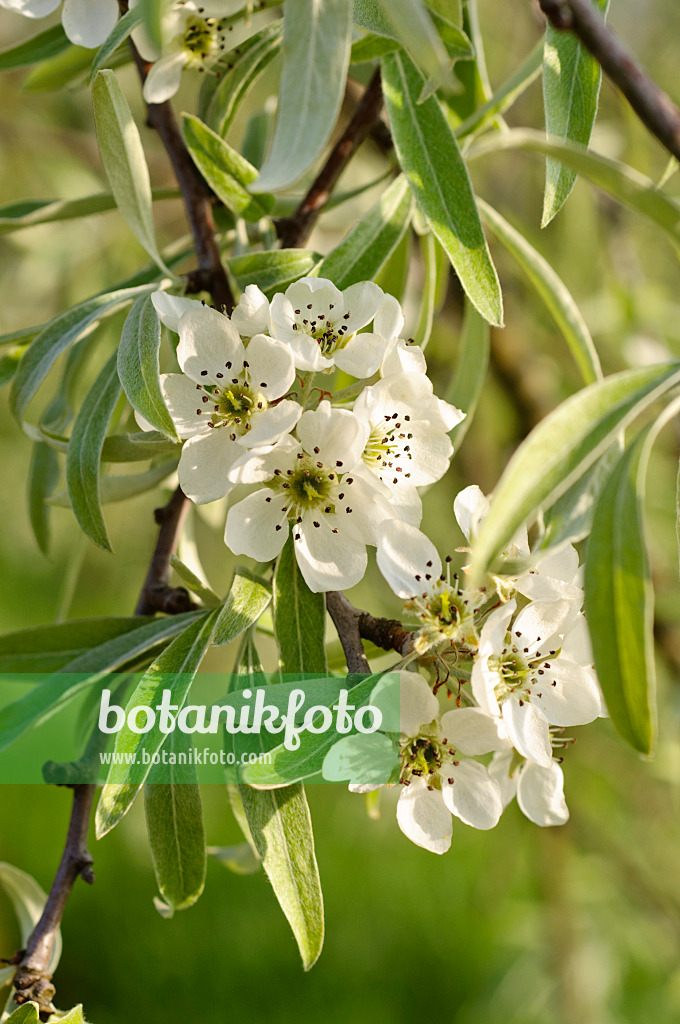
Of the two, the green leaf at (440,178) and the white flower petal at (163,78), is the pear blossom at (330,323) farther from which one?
the white flower petal at (163,78)

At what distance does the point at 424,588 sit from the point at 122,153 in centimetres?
42

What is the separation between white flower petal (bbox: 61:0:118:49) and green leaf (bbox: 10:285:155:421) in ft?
0.73

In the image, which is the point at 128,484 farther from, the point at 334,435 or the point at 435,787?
the point at 435,787

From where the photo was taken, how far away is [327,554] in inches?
23.9

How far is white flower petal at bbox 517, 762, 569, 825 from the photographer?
24.8 inches

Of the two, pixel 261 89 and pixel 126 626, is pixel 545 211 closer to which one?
pixel 126 626

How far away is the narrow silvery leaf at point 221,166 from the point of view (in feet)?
2.24

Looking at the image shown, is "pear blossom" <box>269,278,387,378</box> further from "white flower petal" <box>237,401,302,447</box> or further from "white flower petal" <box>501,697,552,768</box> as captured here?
"white flower petal" <box>501,697,552,768</box>

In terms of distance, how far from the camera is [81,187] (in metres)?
1.79

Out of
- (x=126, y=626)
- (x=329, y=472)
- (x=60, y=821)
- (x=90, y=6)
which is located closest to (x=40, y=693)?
(x=126, y=626)

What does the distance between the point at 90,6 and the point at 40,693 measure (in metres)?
0.60

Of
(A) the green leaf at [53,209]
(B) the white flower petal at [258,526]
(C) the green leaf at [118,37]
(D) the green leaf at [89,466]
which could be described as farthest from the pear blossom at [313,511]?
(A) the green leaf at [53,209]

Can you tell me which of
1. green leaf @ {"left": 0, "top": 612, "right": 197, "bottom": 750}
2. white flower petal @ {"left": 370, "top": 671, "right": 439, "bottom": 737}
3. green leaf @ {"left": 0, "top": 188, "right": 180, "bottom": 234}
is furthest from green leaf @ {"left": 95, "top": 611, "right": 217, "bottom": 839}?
green leaf @ {"left": 0, "top": 188, "right": 180, "bottom": 234}

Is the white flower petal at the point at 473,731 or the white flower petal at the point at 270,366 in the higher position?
the white flower petal at the point at 270,366
